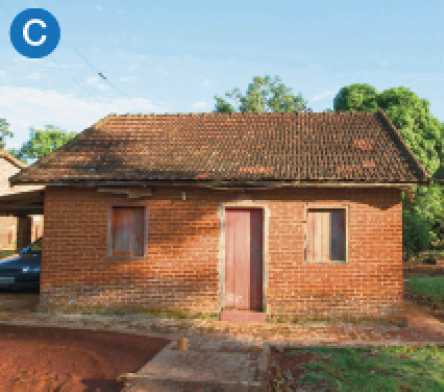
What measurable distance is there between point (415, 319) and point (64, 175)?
330 inches

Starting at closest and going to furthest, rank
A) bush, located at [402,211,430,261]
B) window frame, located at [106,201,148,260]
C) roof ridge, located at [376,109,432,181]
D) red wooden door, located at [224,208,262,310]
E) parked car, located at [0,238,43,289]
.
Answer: roof ridge, located at [376,109,432,181]
red wooden door, located at [224,208,262,310]
window frame, located at [106,201,148,260]
parked car, located at [0,238,43,289]
bush, located at [402,211,430,261]

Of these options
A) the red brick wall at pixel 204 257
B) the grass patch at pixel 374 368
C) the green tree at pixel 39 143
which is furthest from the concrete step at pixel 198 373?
the green tree at pixel 39 143

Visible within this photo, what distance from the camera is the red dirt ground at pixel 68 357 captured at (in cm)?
495

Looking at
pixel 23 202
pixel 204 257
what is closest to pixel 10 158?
pixel 23 202

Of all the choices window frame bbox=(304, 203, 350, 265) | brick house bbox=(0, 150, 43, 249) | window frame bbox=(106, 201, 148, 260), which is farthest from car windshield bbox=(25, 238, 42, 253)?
brick house bbox=(0, 150, 43, 249)

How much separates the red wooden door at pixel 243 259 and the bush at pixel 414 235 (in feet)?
37.1

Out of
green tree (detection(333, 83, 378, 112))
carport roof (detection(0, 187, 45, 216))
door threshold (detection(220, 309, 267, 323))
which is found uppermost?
green tree (detection(333, 83, 378, 112))

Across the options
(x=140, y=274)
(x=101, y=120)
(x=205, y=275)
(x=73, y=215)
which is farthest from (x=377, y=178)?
(x=101, y=120)

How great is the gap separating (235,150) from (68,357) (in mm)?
5807

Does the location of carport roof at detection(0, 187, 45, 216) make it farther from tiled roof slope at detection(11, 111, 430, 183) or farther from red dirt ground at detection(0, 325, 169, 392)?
red dirt ground at detection(0, 325, 169, 392)

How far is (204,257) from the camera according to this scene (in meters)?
9.01

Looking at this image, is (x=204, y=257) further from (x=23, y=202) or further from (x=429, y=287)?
(x=429, y=287)

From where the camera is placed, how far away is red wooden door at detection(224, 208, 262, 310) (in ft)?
29.6

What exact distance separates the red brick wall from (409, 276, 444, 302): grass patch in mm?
4359
